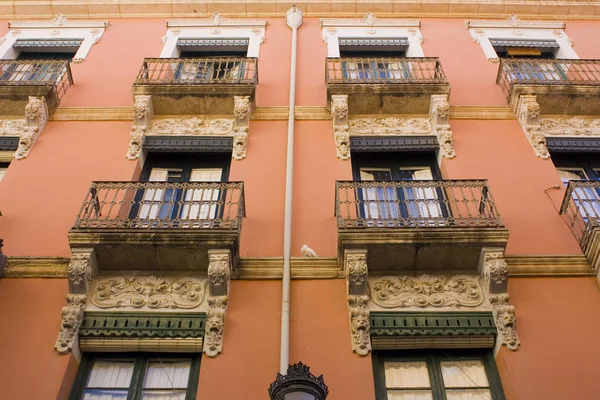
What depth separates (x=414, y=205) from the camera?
344 inches

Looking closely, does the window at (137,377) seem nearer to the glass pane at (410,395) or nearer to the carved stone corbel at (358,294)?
the carved stone corbel at (358,294)

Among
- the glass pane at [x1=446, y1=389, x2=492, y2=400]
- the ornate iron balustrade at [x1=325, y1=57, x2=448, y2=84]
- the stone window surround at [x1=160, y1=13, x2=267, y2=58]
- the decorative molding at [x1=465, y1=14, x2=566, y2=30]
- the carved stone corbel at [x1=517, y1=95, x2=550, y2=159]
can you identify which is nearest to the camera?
the glass pane at [x1=446, y1=389, x2=492, y2=400]

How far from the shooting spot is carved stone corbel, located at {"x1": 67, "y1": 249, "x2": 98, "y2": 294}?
7.25 metres

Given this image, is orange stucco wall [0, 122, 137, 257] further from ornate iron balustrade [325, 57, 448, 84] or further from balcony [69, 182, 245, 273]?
ornate iron balustrade [325, 57, 448, 84]

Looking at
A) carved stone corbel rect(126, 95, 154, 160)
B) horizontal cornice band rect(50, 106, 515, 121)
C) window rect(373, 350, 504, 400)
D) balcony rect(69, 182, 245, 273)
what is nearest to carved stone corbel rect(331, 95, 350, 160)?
horizontal cornice band rect(50, 106, 515, 121)

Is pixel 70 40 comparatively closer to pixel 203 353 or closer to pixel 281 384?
pixel 203 353

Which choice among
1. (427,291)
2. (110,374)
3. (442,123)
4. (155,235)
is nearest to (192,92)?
(155,235)

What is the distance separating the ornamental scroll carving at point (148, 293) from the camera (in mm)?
7363

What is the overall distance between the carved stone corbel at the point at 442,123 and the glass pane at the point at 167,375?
536cm

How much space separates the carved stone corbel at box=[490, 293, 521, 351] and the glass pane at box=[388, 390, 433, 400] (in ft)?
3.64

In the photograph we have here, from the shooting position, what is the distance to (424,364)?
7.03m

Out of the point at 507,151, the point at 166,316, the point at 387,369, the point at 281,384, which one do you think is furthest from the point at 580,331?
the point at 166,316

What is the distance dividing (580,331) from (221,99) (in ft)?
22.5

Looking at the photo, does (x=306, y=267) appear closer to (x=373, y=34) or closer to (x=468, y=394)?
(x=468, y=394)
